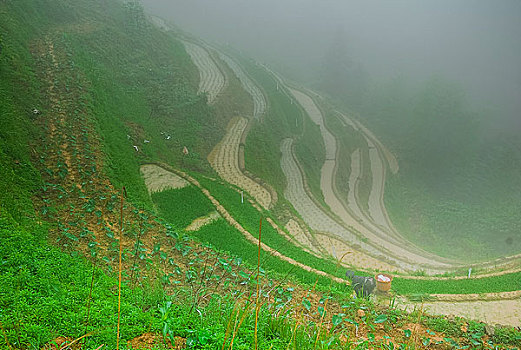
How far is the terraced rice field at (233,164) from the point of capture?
56.6 ft

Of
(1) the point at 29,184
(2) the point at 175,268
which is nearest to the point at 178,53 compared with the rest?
(1) the point at 29,184

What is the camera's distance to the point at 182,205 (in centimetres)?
1207

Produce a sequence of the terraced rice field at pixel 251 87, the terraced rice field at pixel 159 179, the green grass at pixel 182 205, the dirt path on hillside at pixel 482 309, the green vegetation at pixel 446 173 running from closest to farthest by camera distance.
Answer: the dirt path on hillside at pixel 482 309, the green grass at pixel 182 205, the terraced rice field at pixel 159 179, the green vegetation at pixel 446 173, the terraced rice field at pixel 251 87

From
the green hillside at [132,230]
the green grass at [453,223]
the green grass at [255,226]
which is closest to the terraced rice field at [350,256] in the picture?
the green grass at [255,226]

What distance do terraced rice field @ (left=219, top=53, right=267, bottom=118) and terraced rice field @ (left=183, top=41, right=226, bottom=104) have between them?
2278mm

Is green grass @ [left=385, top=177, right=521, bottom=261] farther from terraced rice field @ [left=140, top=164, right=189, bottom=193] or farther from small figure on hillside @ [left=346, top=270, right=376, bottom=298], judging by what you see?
terraced rice field @ [left=140, top=164, right=189, bottom=193]

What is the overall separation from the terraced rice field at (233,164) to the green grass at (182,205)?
4.22 m

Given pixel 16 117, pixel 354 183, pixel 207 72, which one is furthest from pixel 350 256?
pixel 207 72

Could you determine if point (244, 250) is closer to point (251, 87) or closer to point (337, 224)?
point (337, 224)

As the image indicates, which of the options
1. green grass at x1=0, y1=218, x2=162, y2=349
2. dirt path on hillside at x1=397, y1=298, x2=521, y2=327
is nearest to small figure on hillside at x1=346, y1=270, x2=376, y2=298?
dirt path on hillside at x1=397, y1=298, x2=521, y2=327

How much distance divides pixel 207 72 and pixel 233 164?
1230 cm

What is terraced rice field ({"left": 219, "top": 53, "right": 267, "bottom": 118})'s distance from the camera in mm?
27519

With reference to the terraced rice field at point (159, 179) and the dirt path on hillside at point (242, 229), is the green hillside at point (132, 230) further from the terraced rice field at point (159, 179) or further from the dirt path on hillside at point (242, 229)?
the terraced rice field at point (159, 179)

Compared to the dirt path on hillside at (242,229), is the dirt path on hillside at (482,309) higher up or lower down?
higher up
